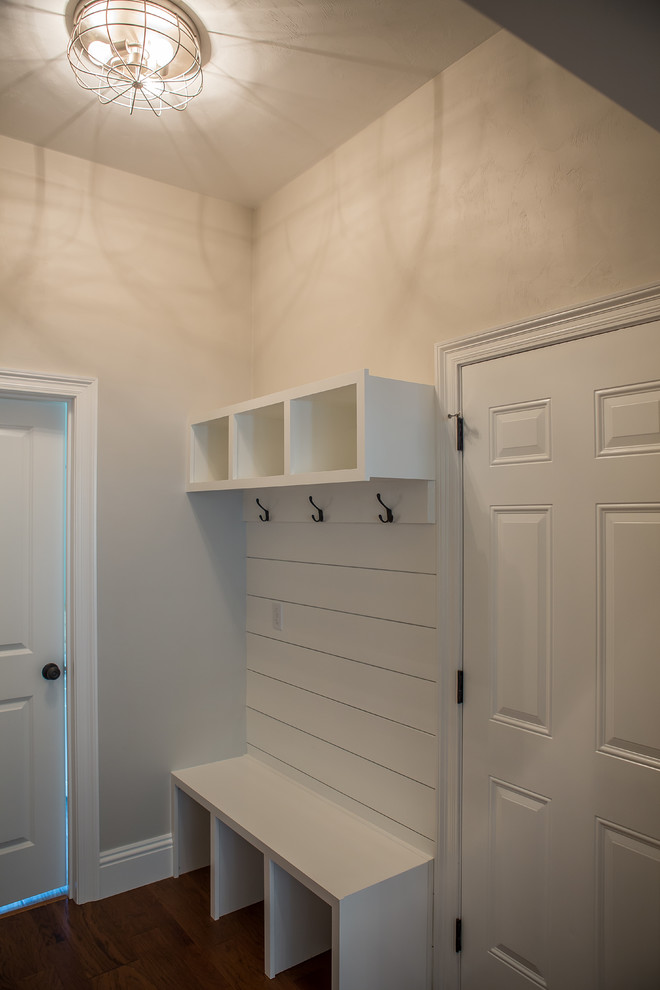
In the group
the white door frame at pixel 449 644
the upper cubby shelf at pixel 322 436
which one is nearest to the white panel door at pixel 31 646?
the upper cubby shelf at pixel 322 436

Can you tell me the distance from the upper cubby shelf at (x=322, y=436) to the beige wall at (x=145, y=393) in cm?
17

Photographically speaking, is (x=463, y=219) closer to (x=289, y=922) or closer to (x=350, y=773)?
(x=350, y=773)

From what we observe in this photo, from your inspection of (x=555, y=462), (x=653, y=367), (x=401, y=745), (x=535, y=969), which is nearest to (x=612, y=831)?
(x=535, y=969)

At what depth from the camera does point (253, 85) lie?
2.26 metres

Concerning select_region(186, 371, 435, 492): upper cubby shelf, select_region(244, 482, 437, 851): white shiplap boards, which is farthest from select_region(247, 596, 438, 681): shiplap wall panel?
select_region(186, 371, 435, 492): upper cubby shelf

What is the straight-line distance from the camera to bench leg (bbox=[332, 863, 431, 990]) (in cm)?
196

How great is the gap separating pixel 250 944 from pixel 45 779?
1019 millimetres

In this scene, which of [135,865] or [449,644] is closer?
[449,644]

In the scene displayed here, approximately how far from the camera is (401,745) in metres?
2.29

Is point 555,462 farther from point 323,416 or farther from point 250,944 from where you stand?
point 250,944

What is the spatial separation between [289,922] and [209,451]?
72.3 inches

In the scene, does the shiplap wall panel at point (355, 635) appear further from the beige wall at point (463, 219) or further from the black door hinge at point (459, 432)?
the beige wall at point (463, 219)

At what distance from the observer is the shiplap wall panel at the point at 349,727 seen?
222 centimetres

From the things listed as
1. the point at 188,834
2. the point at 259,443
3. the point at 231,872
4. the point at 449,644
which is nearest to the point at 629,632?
the point at 449,644
